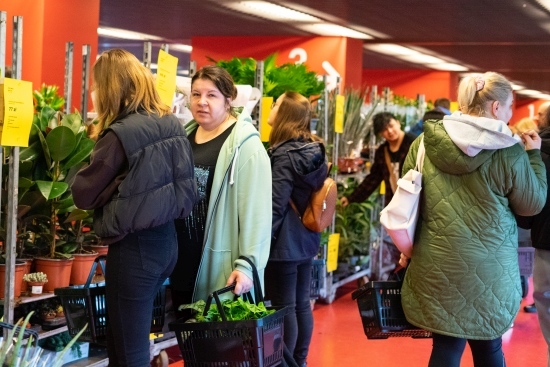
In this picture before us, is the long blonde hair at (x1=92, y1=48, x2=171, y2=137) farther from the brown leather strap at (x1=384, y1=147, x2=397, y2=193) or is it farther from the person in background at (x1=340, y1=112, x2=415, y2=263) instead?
the brown leather strap at (x1=384, y1=147, x2=397, y2=193)

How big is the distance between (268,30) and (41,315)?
934cm

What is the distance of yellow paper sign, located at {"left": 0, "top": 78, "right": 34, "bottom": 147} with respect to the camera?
2887 mm

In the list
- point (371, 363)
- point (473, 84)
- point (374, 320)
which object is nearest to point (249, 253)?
point (374, 320)

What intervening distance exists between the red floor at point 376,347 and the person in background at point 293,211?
90cm

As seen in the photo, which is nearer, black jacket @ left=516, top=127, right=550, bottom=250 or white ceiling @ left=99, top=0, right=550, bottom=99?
black jacket @ left=516, top=127, right=550, bottom=250

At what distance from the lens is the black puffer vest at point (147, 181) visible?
2.56 m

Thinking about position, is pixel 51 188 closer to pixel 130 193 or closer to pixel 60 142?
pixel 60 142

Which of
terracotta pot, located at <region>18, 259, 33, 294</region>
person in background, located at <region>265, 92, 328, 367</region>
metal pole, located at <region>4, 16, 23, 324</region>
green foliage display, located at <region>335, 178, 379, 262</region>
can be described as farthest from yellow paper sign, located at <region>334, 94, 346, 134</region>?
metal pole, located at <region>4, 16, 23, 324</region>

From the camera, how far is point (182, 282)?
3.05 meters

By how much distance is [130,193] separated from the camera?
2.57 metres

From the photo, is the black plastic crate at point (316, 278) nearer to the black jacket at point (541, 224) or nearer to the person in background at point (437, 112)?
the black jacket at point (541, 224)

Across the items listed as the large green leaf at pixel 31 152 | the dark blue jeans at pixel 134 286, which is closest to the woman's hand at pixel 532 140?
the dark blue jeans at pixel 134 286

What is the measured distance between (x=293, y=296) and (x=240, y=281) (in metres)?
1.11

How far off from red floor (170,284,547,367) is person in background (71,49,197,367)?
212 cm
